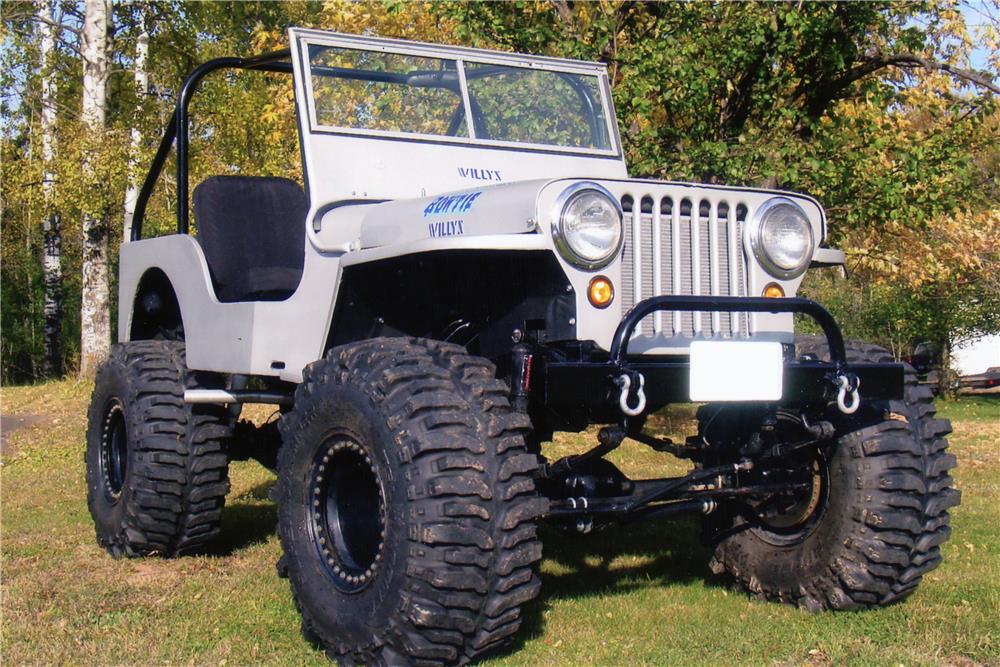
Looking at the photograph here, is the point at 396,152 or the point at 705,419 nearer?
the point at 705,419

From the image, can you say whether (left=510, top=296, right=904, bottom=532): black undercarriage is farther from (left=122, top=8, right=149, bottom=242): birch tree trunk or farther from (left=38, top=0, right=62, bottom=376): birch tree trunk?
(left=38, top=0, right=62, bottom=376): birch tree trunk

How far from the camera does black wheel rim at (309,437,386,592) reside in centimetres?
458

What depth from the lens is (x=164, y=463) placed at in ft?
20.8

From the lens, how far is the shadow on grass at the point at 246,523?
697 centimetres

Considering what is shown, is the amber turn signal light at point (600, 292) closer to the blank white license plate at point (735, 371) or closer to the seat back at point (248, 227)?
the blank white license plate at point (735, 371)

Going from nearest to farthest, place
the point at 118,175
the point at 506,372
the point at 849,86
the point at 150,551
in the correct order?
the point at 506,372 → the point at 150,551 → the point at 849,86 → the point at 118,175

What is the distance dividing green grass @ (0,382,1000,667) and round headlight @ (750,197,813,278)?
4.90 ft

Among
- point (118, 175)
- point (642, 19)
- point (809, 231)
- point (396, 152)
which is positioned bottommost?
point (809, 231)

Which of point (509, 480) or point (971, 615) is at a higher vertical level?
point (509, 480)

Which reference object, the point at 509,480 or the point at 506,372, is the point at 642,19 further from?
the point at 509,480

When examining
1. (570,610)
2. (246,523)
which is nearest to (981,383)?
(246,523)

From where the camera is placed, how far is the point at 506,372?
471cm

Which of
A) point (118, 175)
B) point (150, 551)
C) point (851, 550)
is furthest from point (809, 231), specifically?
point (118, 175)

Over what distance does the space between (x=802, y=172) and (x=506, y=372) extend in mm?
6375
